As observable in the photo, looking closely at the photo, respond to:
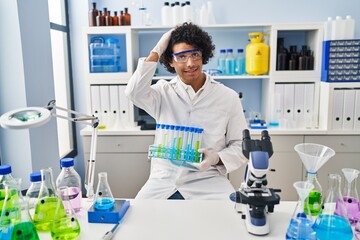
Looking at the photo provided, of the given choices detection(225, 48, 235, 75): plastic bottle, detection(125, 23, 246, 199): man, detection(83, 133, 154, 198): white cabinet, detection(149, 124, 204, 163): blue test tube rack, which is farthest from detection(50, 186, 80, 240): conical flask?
detection(225, 48, 235, 75): plastic bottle

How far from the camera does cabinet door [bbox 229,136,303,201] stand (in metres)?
2.61

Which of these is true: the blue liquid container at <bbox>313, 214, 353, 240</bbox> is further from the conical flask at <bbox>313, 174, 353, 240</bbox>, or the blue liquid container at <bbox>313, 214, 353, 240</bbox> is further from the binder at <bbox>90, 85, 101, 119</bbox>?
the binder at <bbox>90, 85, 101, 119</bbox>

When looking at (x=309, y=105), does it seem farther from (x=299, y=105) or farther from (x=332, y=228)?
(x=332, y=228)

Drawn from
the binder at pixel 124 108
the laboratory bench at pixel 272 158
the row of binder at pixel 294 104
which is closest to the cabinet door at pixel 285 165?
the laboratory bench at pixel 272 158

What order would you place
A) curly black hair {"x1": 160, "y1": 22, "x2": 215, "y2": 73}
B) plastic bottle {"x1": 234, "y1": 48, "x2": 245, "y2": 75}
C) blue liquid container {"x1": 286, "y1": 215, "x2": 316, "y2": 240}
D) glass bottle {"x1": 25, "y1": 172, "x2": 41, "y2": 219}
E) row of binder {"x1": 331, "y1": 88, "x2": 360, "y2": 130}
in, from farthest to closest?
plastic bottle {"x1": 234, "y1": 48, "x2": 245, "y2": 75} < row of binder {"x1": 331, "y1": 88, "x2": 360, "y2": 130} < curly black hair {"x1": 160, "y1": 22, "x2": 215, "y2": 73} < glass bottle {"x1": 25, "y1": 172, "x2": 41, "y2": 219} < blue liquid container {"x1": 286, "y1": 215, "x2": 316, "y2": 240}

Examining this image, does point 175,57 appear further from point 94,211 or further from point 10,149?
point 10,149

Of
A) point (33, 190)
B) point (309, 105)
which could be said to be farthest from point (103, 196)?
point (309, 105)

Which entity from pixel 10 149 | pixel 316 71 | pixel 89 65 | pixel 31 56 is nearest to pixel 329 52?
pixel 316 71

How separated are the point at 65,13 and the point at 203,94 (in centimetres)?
186

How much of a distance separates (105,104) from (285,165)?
158 cm

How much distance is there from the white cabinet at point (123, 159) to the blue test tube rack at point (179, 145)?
1095 millimetres

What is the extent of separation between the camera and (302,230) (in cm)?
94

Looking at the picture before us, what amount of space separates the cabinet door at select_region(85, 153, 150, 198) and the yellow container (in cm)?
116

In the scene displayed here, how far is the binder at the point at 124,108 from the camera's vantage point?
275 cm
